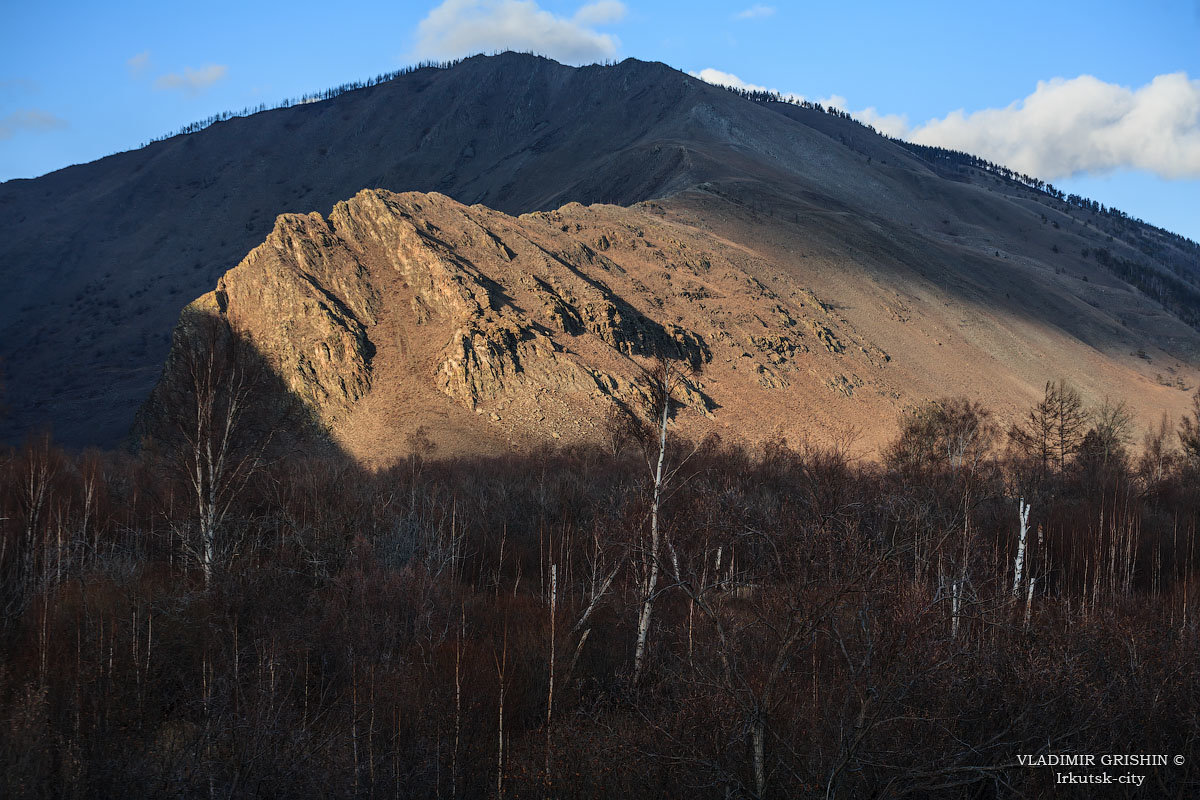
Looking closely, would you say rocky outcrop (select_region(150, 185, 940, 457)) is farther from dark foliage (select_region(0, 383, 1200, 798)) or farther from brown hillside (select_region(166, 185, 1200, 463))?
dark foliage (select_region(0, 383, 1200, 798))

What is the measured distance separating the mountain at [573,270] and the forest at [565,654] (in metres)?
22.0

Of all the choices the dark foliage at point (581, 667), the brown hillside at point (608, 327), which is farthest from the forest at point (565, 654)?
the brown hillside at point (608, 327)

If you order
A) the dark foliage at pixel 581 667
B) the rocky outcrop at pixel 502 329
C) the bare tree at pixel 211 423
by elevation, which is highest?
the rocky outcrop at pixel 502 329

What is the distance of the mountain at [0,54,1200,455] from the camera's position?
45.3m

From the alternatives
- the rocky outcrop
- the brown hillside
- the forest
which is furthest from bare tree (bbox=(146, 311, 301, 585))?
the rocky outcrop

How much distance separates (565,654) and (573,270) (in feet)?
139

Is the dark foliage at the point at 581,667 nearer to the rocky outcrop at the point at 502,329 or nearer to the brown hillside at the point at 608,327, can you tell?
the rocky outcrop at the point at 502,329

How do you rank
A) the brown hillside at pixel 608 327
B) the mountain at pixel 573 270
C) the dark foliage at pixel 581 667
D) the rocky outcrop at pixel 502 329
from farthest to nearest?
the mountain at pixel 573 270
the brown hillside at pixel 608 327
the rocky outcrop at pixel 502 329
the dark foliage at pixel 581 667

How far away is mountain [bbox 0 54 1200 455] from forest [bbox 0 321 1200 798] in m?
22.0

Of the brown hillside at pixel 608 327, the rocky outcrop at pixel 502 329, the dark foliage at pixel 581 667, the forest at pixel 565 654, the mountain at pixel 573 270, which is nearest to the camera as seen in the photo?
the dark foliage at pixel 581 667

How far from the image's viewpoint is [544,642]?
45.3 ft

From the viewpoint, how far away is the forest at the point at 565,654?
24.7 ft

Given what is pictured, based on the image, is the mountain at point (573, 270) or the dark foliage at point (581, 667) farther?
the mountain at point (573, 270)

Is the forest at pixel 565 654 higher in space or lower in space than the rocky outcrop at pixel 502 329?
lower
